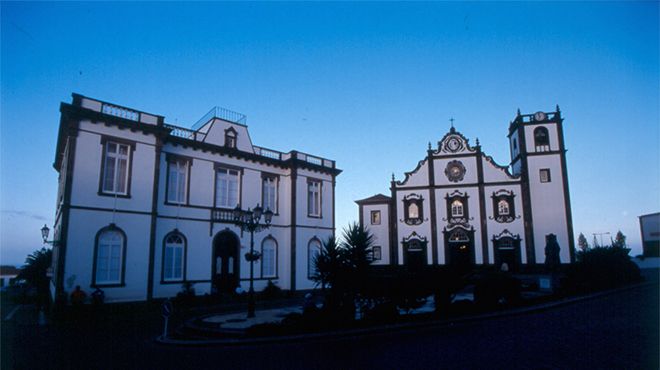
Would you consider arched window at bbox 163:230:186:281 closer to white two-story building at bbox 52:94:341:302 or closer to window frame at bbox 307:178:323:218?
white two-story building at bbox 52:94:341:302

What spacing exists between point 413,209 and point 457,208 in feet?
13.6

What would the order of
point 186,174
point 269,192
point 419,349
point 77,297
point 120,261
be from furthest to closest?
point 269,192
point 186,174
point 120,261
point 77,297
point 419,349

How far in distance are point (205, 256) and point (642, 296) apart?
820 inches

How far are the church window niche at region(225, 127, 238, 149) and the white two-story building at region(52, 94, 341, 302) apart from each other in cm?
7

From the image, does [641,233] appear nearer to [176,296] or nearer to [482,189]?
A: [482,189]

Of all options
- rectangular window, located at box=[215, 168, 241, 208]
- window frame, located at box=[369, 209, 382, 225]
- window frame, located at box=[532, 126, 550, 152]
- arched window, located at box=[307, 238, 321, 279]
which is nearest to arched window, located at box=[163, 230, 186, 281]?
rectangular window, located at box=[215, 168, 241, 208]

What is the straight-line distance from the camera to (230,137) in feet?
76.5

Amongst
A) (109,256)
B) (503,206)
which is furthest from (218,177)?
(503,206)

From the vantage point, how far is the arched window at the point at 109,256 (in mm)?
16688

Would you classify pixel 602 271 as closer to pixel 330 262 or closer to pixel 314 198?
pixel 330 262

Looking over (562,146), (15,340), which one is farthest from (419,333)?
(562,146)

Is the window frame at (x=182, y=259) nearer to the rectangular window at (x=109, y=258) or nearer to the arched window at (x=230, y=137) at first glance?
the rectangular window at (x=109, y=258)

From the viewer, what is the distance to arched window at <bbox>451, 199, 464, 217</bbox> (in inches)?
1400

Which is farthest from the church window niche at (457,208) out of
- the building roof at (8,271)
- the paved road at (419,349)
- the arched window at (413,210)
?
the building roof at (8,271)
